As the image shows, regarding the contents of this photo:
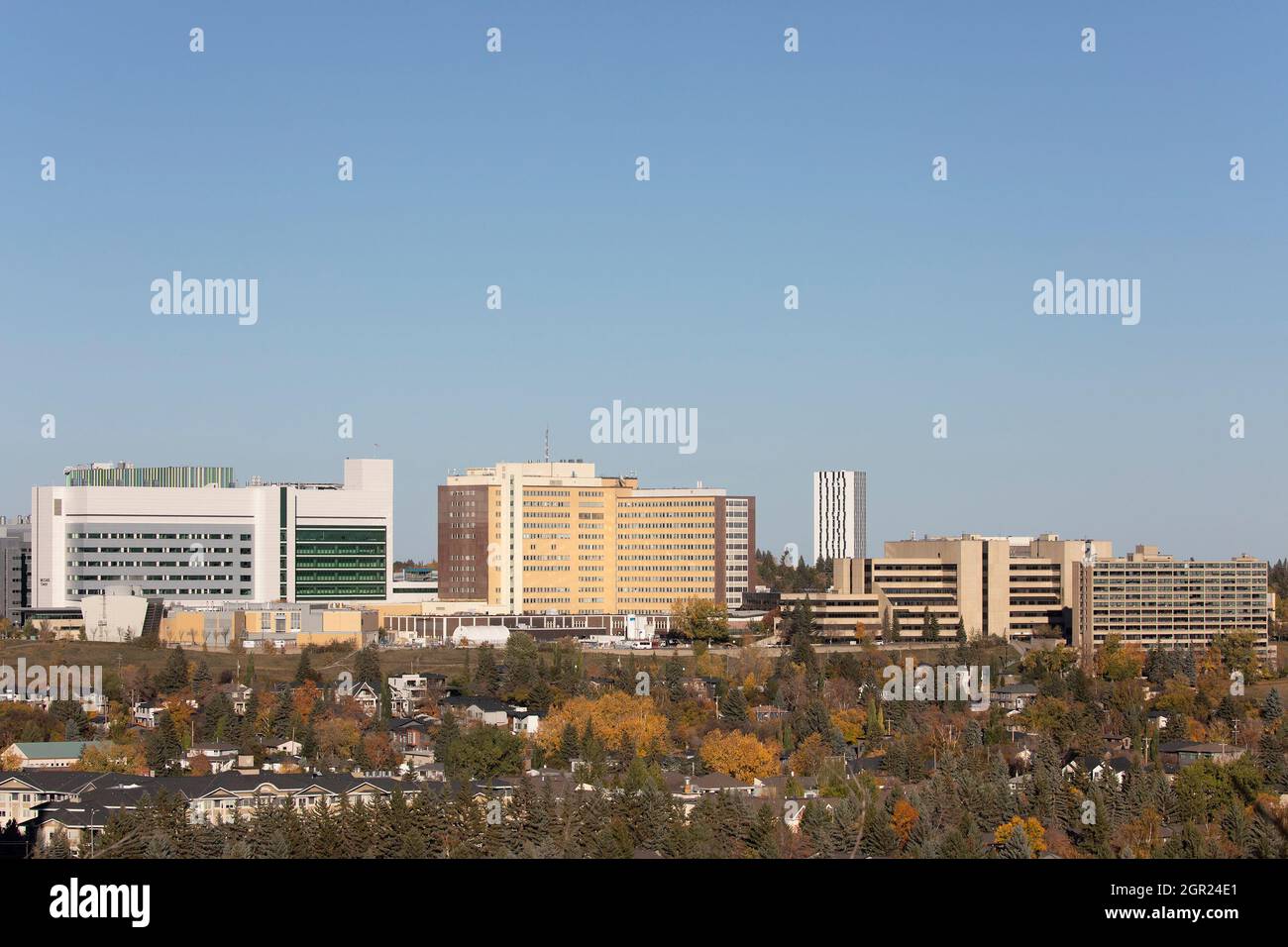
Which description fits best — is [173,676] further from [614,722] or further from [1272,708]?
[1272,708]

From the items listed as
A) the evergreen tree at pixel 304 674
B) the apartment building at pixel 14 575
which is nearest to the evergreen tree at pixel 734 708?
the evergreen tree at pixel 304 674

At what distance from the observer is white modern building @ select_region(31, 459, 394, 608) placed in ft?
194

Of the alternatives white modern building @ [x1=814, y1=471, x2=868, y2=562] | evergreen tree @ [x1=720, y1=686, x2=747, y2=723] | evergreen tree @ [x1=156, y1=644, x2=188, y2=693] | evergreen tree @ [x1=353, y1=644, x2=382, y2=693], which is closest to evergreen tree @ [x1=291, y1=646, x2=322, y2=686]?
evergreen tree @ [x1=353, y1=644, x2=382, y2=693]

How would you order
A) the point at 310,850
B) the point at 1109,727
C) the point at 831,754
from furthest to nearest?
the point at 1109,727 → the point at 831,754 → the point at 310,850

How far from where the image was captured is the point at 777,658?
47.8m

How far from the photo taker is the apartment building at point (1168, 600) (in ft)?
184

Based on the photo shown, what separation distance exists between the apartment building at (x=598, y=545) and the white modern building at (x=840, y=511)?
46.2 metres

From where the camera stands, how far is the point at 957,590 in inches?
2231

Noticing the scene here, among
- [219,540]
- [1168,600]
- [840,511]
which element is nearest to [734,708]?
[1168,600]

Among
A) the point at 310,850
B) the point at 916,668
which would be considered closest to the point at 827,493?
the point at 916,668

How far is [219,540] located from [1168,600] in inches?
1280

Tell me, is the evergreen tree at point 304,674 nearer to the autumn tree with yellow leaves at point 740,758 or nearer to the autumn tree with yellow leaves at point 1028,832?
the autumn tree with yellow leaves at point 740,758
